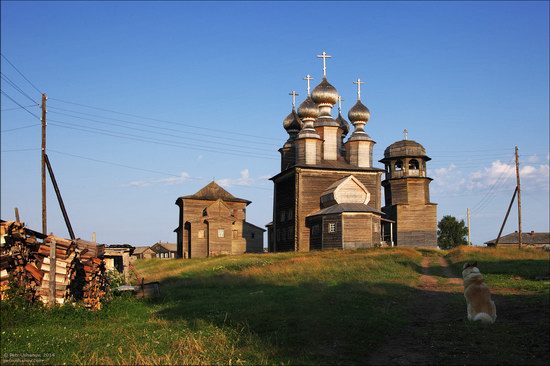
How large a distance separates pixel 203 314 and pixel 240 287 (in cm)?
905

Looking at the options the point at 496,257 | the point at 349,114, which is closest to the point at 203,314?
the point at 496,257

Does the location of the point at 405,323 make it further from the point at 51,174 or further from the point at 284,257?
the point at 284,257

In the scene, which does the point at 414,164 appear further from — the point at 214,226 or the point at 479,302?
the point at 479,302

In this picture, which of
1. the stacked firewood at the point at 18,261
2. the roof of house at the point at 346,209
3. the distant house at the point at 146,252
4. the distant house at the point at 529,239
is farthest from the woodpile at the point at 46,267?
the distant house at the point at 146,252

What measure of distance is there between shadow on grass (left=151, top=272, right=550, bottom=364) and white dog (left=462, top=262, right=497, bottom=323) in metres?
0.32

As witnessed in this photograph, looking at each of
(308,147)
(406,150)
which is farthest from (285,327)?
(406,150)

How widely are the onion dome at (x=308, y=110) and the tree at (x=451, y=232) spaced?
46530 millimetres

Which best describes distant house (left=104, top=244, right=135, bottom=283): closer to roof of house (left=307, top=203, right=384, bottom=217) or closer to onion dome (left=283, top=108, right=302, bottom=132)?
roof of house (left=307, top=203, right=384, bottom=217)

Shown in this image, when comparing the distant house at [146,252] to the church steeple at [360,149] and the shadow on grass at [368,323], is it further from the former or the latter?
the shadow on grass at [368,323]

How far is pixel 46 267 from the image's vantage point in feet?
61.4

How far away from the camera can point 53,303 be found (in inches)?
720

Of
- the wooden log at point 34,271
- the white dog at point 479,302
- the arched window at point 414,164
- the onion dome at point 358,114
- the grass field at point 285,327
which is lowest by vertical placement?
the grass field at point 285,327

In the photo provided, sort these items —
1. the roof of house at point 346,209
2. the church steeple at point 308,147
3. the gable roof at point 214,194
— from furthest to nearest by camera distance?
1. the gable roof at point 214,194
2. the church steeple at point 308,147
3. the roof of house at point 346,209

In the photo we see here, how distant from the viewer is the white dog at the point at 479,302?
14.3 m
